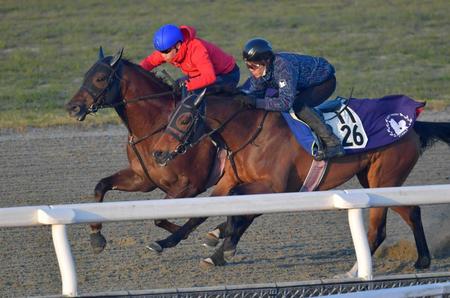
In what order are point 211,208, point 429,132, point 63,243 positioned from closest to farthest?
point 63,243
point 211,208
point 429,132

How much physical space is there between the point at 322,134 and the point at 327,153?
136 millimetres

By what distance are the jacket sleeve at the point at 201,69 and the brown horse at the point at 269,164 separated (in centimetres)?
40

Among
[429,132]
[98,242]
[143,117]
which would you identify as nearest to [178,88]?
[143,117]

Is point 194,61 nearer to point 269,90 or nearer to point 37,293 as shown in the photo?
point 269,90

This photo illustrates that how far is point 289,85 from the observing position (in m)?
7.43

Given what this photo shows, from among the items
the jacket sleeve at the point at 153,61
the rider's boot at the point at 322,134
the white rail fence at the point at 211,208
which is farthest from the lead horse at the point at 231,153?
the white rail fence at the point at 211,208

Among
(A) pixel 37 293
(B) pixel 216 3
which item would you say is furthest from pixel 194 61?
(B) pixel 216 3

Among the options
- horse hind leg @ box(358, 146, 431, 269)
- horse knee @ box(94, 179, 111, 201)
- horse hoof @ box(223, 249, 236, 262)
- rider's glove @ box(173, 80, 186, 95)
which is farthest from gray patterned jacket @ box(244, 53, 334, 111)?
horse knee @ box(94, 179, 111, 201)

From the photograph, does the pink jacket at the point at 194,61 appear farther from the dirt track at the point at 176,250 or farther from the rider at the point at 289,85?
the dirt track at the point at 176,250

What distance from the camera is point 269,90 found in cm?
773

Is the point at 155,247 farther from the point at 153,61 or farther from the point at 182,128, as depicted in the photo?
the point at 153,61

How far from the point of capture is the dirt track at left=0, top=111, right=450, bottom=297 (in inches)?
285

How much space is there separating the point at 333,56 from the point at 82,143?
6.65 metres

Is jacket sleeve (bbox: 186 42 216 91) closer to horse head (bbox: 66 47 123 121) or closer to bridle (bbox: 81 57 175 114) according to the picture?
bridle (bbox: 81 57 175 114)
